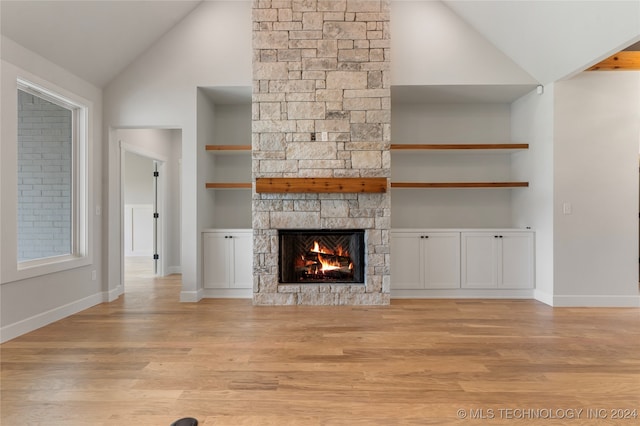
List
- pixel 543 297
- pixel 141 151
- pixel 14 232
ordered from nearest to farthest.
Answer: pixel 14 232
pixel 543 297
pixel 141 151

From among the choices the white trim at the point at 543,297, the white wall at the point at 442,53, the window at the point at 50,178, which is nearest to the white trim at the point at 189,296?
the window at the point at 50,178

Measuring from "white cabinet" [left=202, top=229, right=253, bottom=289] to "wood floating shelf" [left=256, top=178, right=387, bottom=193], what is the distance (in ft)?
2.79

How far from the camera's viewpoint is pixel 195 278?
15.0 ft

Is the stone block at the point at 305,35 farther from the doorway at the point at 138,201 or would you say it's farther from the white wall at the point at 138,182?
the white wall at the point at 138,182

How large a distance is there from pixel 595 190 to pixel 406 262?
2.27 meters

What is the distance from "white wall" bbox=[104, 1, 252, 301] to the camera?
15.0ft

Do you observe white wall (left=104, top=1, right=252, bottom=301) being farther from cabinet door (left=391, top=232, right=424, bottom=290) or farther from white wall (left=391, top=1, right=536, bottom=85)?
cabinet door (left=391, top=232, right=424, bottom=290)

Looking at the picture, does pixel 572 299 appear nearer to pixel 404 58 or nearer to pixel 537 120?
pixel 537 120

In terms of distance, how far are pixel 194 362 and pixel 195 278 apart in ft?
6.63

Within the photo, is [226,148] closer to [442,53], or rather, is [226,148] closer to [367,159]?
[367,159]

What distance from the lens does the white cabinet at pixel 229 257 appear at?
4.71m

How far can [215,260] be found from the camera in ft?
15.5

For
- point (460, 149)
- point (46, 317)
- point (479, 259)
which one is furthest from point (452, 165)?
point (46, 317)

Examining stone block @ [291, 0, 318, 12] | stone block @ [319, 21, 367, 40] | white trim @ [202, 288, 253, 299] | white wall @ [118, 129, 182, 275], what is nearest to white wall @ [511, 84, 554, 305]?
stone block @ [319, 21, 367, 40]
